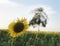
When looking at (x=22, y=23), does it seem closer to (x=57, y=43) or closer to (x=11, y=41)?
(x=11, y=41)

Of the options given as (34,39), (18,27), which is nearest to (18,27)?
(18,27)

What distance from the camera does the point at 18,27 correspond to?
1757 mm

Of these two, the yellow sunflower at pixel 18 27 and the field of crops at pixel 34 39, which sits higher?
the yellow sunflower at pixel 18 27

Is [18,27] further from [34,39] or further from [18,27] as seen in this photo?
[34,39]

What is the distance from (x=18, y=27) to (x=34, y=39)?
131mm

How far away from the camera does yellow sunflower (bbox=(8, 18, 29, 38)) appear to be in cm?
175

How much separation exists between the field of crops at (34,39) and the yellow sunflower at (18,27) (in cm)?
4

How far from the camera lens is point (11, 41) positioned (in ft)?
5.83

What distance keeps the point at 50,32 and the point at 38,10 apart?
18 centimetres

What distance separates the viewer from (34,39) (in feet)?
5.75

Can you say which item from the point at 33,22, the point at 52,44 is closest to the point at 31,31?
the point at 33,22

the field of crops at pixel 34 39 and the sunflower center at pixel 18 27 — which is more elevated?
the sunflower center at pixel 18 27

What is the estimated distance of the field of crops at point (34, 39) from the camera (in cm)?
171

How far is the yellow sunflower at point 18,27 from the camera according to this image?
1754 millimetres
